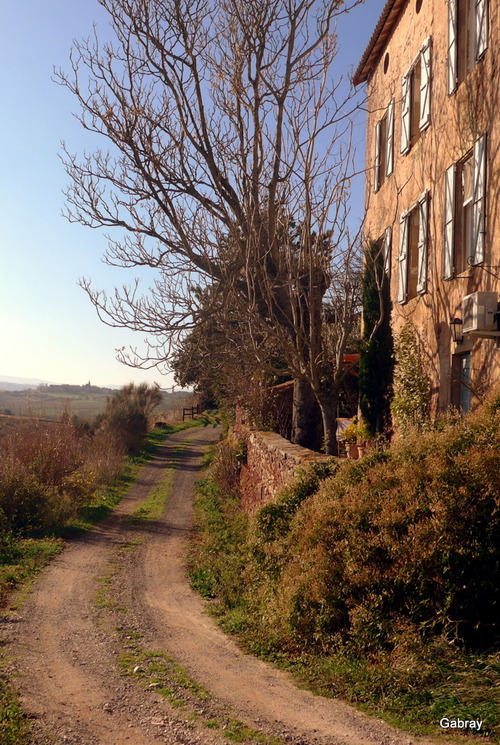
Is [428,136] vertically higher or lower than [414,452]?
higher

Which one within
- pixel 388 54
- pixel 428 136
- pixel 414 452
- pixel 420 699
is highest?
pixel 388 54

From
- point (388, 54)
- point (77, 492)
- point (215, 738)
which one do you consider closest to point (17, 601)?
point (215, 738)

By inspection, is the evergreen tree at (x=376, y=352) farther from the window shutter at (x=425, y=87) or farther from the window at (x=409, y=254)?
the window shutter at (x=425, y=87)

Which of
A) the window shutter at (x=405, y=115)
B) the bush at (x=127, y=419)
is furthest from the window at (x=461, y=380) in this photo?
the bush at (x=127, y=419)

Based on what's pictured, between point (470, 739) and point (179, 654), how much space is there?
3.26m

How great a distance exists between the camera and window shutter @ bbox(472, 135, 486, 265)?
9211 mm

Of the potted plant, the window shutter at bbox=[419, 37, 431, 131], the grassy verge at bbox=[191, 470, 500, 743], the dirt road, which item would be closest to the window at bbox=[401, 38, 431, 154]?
the window shutter at bbox=[419, 37, 431, 131]

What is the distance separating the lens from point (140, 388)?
40.6 metres

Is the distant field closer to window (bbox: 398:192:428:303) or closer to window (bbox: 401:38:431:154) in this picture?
window (bbox: 398:192:428:303)

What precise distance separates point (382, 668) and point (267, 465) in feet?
24.0

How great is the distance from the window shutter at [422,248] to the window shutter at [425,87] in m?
1.37

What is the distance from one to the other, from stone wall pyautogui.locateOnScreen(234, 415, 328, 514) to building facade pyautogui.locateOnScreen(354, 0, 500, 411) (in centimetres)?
260

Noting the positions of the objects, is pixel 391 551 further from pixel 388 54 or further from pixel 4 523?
pixel 388 54
